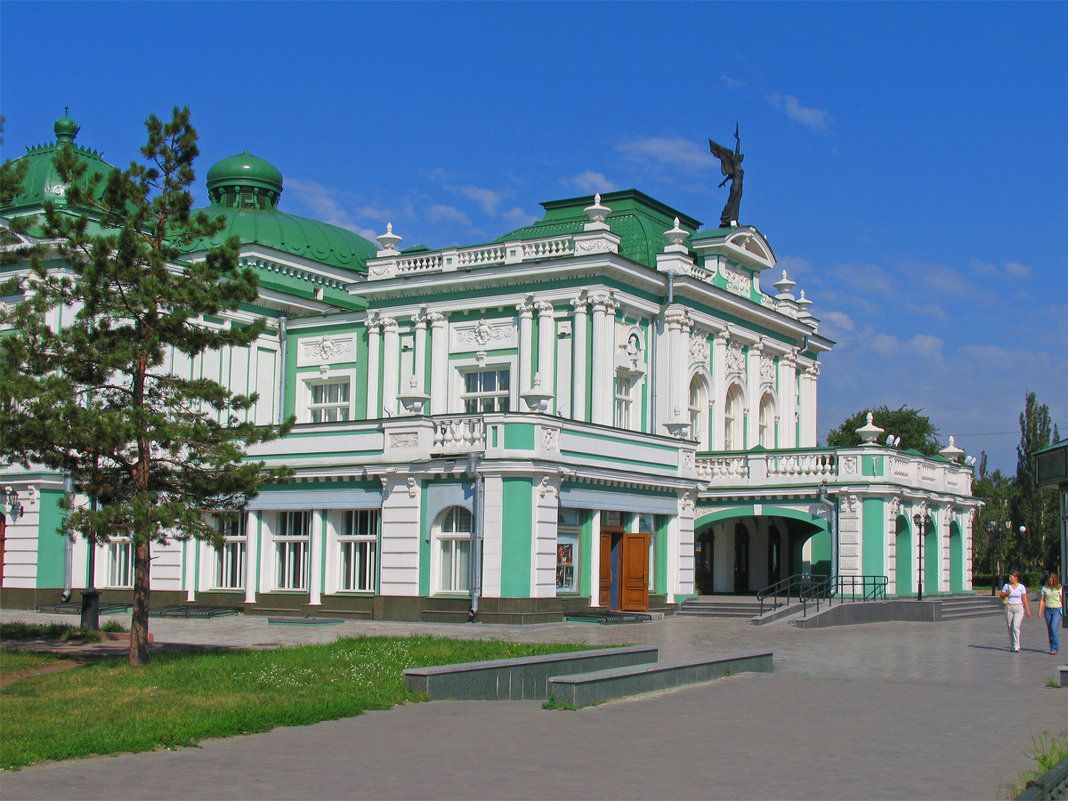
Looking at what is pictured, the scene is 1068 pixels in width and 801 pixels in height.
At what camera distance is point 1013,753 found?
442 inches

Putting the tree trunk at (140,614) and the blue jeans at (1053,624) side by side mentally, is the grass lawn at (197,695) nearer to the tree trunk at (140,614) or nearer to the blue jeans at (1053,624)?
the tree trunk at (140,614)

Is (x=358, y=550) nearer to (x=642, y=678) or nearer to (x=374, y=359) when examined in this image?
(x=374, y=359)

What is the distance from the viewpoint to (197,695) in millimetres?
13648

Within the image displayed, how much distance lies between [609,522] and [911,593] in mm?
11842

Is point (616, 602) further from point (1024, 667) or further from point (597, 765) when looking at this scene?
point (597, 765)

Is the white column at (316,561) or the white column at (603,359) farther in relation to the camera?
the white column at (603,359)

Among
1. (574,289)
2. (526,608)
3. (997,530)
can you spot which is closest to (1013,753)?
(526,608)

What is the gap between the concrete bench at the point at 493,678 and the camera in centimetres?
1431

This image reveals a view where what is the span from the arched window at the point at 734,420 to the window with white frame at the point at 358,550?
1433 cm

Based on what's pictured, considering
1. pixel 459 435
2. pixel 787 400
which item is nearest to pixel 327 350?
pixel 459 435

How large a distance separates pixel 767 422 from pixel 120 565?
70.1 ft

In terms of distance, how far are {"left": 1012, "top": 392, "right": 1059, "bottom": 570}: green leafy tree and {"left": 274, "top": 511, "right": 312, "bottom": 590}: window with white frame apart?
4516cm

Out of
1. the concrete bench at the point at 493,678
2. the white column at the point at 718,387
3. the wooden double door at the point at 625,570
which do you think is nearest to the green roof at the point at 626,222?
the white column at the point at 718,387

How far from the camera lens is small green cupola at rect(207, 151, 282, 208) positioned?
45.9 metres
